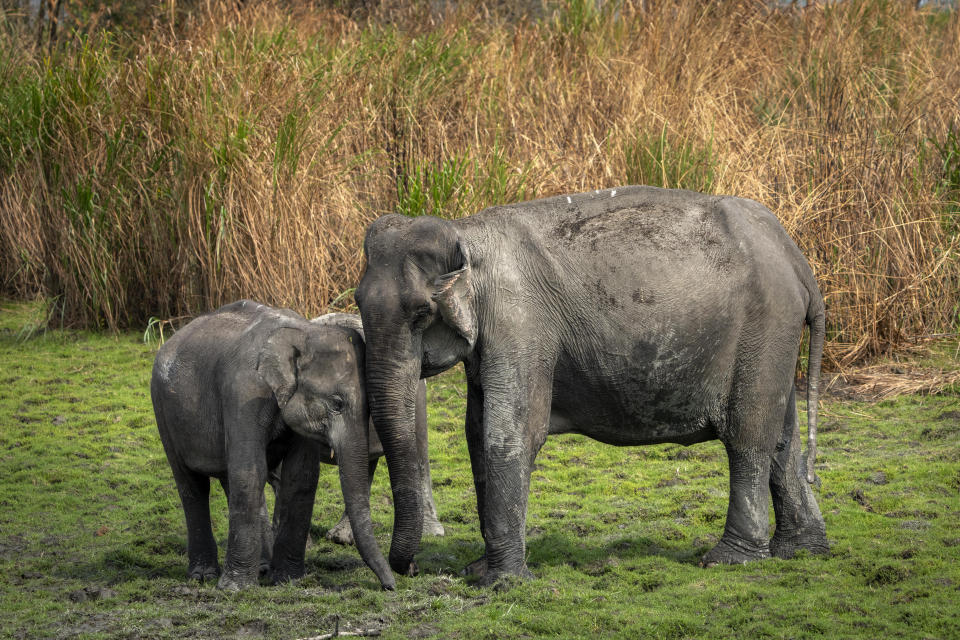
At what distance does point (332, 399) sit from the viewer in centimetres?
602

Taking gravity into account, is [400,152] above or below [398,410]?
above

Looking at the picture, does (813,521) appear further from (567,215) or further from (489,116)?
(489,116)

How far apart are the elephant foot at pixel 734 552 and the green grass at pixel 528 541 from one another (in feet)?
0.29

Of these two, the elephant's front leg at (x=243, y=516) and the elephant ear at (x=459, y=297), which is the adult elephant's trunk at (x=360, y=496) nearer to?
the elephant's front leg at (x=243, y=516)

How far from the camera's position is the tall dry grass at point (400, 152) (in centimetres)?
1041

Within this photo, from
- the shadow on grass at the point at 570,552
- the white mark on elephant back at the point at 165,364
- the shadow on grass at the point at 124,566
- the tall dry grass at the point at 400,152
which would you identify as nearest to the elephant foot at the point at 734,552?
the shadow on grass at the point at 570,552

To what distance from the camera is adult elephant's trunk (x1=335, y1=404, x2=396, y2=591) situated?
591 cm

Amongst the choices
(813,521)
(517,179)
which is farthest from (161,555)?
(517,179)

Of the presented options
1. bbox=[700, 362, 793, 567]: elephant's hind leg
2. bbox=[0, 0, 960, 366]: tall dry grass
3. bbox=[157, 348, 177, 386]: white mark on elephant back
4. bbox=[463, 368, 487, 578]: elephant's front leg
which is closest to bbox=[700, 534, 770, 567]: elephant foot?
bbox=[700, 362, 793, 567]: elephant's hind leg

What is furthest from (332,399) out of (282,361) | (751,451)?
(751,451)

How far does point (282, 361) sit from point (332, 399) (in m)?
0.31

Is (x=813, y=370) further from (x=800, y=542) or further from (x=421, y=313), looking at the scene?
(x=421, y=313)

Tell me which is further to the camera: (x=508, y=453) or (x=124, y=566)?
(x=124, y=566)

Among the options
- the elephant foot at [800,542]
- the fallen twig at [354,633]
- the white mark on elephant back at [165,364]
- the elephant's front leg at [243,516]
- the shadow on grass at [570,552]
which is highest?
the white mark on elephant back at [165,364]
